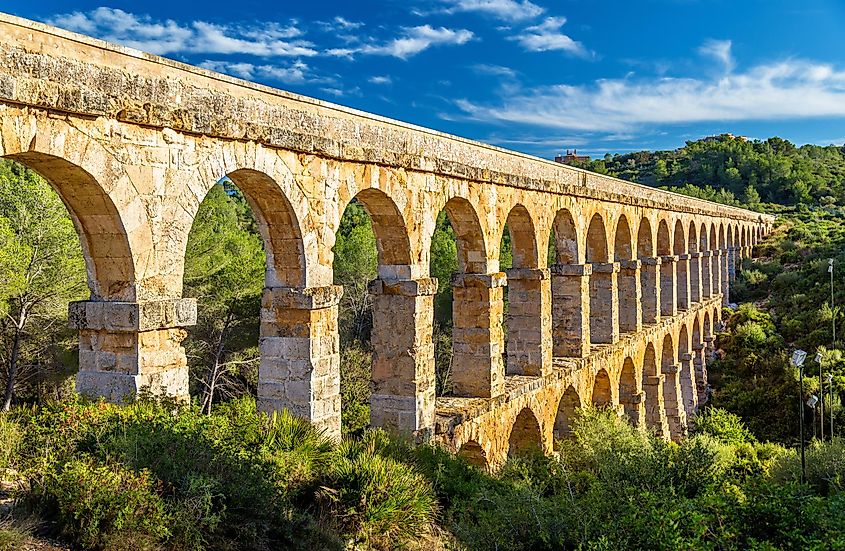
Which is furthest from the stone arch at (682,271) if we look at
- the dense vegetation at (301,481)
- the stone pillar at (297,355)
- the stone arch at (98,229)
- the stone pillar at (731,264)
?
the stone arch at (98,229)

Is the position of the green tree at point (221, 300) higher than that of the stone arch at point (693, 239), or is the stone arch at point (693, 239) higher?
the stone arch at point (693, 239)

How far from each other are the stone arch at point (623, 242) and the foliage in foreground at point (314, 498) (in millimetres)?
10387

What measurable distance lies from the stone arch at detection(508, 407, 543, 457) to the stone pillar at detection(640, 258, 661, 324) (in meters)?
8.44

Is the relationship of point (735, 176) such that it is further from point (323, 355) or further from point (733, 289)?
point (323, 355)

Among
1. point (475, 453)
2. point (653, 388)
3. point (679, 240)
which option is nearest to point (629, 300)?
point (653, 388)

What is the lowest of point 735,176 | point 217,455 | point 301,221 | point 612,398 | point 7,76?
point 612,398

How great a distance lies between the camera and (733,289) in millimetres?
31562

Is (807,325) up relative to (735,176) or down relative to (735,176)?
down

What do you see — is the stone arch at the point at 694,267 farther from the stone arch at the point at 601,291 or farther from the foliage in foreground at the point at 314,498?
the foliage in foreground at the point at 314,498

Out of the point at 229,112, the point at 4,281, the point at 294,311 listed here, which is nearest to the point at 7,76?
the point at 229,112

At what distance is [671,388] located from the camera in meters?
20.0

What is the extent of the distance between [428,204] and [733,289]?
85.5ft

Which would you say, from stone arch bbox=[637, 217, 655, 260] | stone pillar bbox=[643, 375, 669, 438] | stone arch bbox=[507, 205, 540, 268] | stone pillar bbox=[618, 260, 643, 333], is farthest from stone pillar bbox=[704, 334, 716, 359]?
stone arch bbox=[507, 205, 540, 268]

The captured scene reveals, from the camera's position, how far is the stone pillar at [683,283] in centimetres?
2308
